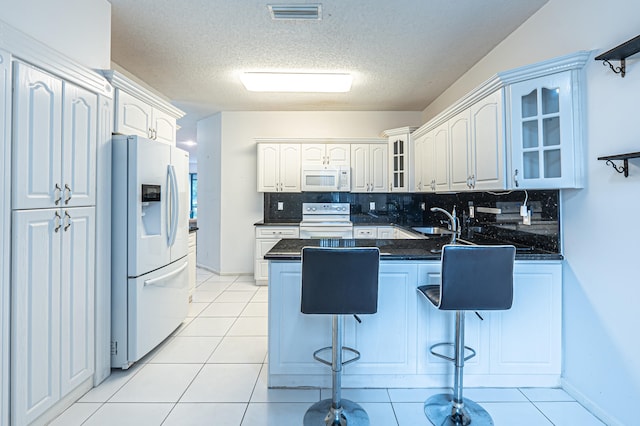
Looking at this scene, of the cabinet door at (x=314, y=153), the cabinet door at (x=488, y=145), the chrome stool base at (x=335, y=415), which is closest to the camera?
the chrome stool base at (x=335, y=415)

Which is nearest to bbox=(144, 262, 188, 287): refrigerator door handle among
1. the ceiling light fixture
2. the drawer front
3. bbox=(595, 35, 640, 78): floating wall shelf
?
the drawer front

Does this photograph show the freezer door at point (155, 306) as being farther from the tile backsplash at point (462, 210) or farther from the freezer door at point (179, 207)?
the tile backsplash at point (462, 210)

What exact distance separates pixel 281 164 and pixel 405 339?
3.25 m

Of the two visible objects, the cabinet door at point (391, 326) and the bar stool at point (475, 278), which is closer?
the bar stool at point (475, 278)

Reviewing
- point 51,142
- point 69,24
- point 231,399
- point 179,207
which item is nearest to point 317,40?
point 69,24

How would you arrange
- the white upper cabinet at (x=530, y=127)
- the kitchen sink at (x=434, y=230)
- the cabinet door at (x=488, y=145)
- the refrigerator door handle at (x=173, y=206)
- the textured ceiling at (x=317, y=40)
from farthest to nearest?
the kitchen sink at (x=434, y=230)
the refrigerator door handle at (x=173, y=206)
the textured ceiling at (x=317, y=40)
the cabinet door at (x=488, y=145)
the white upper cabinet at (x=530, y=127)

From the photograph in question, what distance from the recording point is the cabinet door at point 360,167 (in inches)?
186

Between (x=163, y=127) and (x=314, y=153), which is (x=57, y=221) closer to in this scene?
(x=163, y=127)

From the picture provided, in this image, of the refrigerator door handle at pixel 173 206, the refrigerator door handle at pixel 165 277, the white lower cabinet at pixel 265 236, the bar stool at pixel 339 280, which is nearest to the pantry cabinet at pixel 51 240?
the refrigerator door handle at pixel 165 277

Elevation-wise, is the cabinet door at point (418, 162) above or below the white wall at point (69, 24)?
below

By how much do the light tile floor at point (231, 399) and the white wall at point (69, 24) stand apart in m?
2.19

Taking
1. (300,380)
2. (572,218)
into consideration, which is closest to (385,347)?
(300,380)

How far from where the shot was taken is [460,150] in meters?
2.89

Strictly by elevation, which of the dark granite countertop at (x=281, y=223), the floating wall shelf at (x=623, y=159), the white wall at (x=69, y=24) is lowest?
the dark granite countertop at (x=281, y=223)
